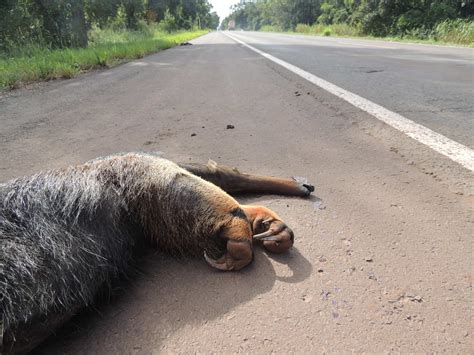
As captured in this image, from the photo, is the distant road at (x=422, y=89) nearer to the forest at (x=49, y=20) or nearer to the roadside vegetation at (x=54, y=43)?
the roadside vegetation at (x=54, y=43)

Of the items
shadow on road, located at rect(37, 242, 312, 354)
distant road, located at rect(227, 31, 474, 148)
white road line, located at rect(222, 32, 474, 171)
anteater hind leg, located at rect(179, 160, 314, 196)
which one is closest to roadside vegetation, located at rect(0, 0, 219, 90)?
distant road, located at rect(227, 31, 474, 148)

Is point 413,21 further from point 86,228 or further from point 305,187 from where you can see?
point 86,228

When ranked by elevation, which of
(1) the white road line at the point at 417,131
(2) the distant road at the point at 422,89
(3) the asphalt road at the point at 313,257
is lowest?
(3) the asphalt road at the point at 313,257

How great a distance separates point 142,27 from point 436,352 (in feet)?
103

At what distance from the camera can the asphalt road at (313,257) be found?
136 cm

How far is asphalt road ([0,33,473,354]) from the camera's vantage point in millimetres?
1360

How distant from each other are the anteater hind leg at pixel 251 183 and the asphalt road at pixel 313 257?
0.27ft

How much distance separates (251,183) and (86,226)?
1.13 metres

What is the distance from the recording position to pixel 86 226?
5.21 feet

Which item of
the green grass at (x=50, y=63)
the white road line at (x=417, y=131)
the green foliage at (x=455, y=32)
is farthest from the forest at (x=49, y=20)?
the green foliage at (x=455, y=32)

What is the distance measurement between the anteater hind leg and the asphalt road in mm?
83

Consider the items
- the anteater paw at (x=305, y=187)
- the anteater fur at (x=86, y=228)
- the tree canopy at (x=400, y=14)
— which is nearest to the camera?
the anteater fur at (x=86, y=228)

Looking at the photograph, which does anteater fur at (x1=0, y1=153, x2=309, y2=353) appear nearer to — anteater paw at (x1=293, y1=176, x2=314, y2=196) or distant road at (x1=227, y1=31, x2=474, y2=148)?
anteater paw at (x1=293, y1=176, x2=314, y2=196)

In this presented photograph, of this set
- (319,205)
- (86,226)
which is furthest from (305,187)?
(86,226)
